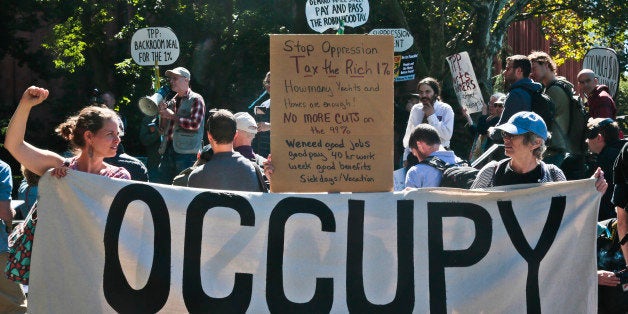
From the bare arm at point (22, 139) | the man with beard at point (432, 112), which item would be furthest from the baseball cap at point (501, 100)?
the bare arm at point (22, 139)

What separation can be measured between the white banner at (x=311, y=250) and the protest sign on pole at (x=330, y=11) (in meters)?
6.68

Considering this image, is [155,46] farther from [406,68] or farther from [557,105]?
[557,105]

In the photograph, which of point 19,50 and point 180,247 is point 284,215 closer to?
point 180,247

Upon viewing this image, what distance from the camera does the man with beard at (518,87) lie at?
8555 mm

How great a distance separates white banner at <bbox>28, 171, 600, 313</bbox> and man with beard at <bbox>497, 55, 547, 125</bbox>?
2970mm

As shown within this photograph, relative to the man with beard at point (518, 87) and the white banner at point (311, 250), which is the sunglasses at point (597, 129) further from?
the white banner at point (311, 250)

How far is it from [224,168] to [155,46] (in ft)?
22.1

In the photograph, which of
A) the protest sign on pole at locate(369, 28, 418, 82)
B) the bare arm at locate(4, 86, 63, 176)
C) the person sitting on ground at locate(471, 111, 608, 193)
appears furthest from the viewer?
the protest sign on pole at locate(369, 28, 418, 82)

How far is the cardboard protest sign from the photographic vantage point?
5.75m

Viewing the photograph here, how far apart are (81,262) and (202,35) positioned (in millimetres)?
14089

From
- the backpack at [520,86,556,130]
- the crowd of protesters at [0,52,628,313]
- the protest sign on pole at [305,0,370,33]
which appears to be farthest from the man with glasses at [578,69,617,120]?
the protest sign on pole at [305,0,370,33]

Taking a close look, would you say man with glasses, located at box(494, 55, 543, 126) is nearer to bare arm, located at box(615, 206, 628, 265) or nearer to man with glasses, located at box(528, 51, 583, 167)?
man with glasses, located at box(528, 51, 583, 167)

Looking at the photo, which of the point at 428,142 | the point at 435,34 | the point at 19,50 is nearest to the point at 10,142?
the point at 428,142

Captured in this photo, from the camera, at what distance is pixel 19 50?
19797mm
